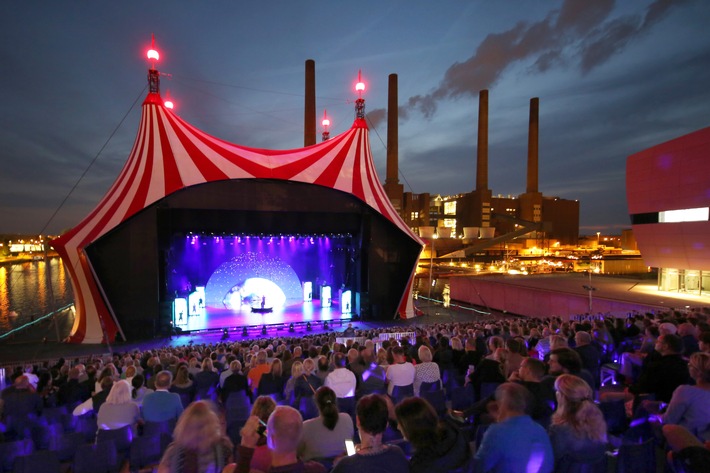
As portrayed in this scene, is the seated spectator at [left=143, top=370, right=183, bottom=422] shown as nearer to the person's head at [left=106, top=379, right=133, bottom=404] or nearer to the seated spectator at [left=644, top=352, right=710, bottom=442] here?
the person's head at [left=106, top=379, right=133, bottom=404]

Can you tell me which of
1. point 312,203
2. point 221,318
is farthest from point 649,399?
point 221,318

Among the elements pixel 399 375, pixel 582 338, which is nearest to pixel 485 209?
pixel 582 338

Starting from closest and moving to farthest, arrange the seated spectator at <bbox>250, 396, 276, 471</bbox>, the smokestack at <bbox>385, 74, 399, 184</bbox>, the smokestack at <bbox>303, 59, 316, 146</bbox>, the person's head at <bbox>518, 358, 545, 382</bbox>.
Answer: the seated spectator at <bbox>250, 396, 276, 471</bbox> < the person's head at <bbox>518, 358, 545, 382</bbox> < the smokestack at <bbox>303, 59, 316, 146</bbox> < the smokestack at <bbox>385, 74, 399, 184</bbox>

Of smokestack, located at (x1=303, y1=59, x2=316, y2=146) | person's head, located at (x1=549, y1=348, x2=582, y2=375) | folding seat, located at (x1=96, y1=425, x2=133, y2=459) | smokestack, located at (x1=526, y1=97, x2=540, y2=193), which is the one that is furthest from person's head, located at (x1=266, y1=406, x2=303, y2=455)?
smokestack, located at (x1=526, y1=97, x2=540, y2=193)

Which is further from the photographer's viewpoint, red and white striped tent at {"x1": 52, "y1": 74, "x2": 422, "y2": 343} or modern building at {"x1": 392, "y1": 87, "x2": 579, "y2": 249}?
modern building at {"x1": 392, "y1": 87, "x2": 579, "y2": 249}

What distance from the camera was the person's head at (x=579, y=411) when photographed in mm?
2088

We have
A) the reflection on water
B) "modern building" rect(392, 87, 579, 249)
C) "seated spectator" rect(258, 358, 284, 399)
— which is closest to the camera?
"seated spectator" rect(258, 358, 284, 399)

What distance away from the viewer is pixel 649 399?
3.30 m

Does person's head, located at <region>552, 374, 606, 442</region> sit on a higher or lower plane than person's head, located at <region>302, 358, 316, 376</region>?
higher

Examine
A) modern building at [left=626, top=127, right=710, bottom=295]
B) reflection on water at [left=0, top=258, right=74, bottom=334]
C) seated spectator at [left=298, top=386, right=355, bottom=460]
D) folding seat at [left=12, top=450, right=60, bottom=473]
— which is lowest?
reflection on water at [left=0, top=258, right=74, bottom=334]

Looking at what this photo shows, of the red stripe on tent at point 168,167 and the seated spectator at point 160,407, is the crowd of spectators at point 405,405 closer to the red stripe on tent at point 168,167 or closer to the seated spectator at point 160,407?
the seated spectator at point 160,407

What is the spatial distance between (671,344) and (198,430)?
3692 mm

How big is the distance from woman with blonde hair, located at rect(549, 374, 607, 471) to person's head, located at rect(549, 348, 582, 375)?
3.69ft

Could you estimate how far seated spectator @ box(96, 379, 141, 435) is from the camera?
3482mm
